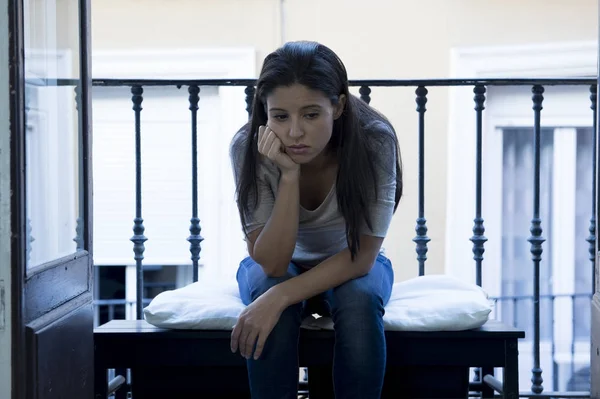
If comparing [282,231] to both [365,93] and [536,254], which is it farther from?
[536,254]

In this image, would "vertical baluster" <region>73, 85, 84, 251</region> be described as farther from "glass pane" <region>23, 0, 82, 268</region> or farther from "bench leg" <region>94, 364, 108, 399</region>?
"bench leg" <region>94, 364, 108, 399</region>

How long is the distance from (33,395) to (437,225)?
3.36 metres

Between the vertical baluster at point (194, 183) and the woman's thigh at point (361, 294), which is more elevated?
the vertical baluster at point (194, 183)

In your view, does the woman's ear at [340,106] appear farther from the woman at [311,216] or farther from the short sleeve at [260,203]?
the short sleeve at [260,203]

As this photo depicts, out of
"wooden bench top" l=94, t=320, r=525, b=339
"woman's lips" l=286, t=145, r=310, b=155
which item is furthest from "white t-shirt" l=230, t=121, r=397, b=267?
"wooden bench top" l=94, t=320, r=525, b=339

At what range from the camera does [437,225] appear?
4.56 meters

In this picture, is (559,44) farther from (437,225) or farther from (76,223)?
(76,223)

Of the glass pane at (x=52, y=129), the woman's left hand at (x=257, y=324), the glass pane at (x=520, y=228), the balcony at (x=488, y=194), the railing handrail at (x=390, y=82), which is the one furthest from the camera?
the glass pane at (x=520, y=228)

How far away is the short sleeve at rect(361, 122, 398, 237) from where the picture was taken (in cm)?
186

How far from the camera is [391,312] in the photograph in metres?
1.95

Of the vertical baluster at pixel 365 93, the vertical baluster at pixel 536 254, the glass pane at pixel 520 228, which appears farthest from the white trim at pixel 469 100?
the vertical baluster at pixel 365 93

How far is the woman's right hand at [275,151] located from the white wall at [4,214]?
614 mm

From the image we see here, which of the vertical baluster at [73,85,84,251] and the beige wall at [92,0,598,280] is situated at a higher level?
the beige wall at [92,0,598,280]

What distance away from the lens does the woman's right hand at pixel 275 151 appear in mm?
1819
